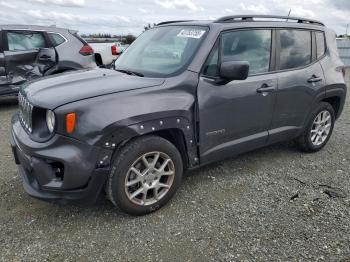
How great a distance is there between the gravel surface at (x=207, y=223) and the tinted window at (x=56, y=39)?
12.8ft

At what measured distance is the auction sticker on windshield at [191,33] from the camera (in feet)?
11.7

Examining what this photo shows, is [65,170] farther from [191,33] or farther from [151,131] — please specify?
[191,33]

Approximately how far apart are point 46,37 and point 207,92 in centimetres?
517

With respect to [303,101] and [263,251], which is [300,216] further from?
[303,101]

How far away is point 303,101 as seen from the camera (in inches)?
172

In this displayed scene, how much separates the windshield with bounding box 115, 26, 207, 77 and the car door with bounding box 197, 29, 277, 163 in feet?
0.78

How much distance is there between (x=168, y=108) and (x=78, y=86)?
82cm

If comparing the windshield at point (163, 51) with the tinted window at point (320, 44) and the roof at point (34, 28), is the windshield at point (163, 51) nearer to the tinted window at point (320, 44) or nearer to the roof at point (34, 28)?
the tinted window at point (320, 44)

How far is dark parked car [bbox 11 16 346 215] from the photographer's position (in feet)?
9.14

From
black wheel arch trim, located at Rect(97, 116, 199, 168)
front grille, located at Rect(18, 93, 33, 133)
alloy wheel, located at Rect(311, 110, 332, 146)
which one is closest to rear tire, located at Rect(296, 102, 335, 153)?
alloy wheel, located at Rect(311, 110, 332, 146)

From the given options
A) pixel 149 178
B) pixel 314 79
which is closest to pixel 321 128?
pixel 314 79

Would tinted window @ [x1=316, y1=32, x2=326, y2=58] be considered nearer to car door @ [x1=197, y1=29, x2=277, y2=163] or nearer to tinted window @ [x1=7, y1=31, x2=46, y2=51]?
car door @ [x1=197, y1=29, x2=277, y2=163]

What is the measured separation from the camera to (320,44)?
465cm

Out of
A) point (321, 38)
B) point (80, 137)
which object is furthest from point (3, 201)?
point (321, 38)
